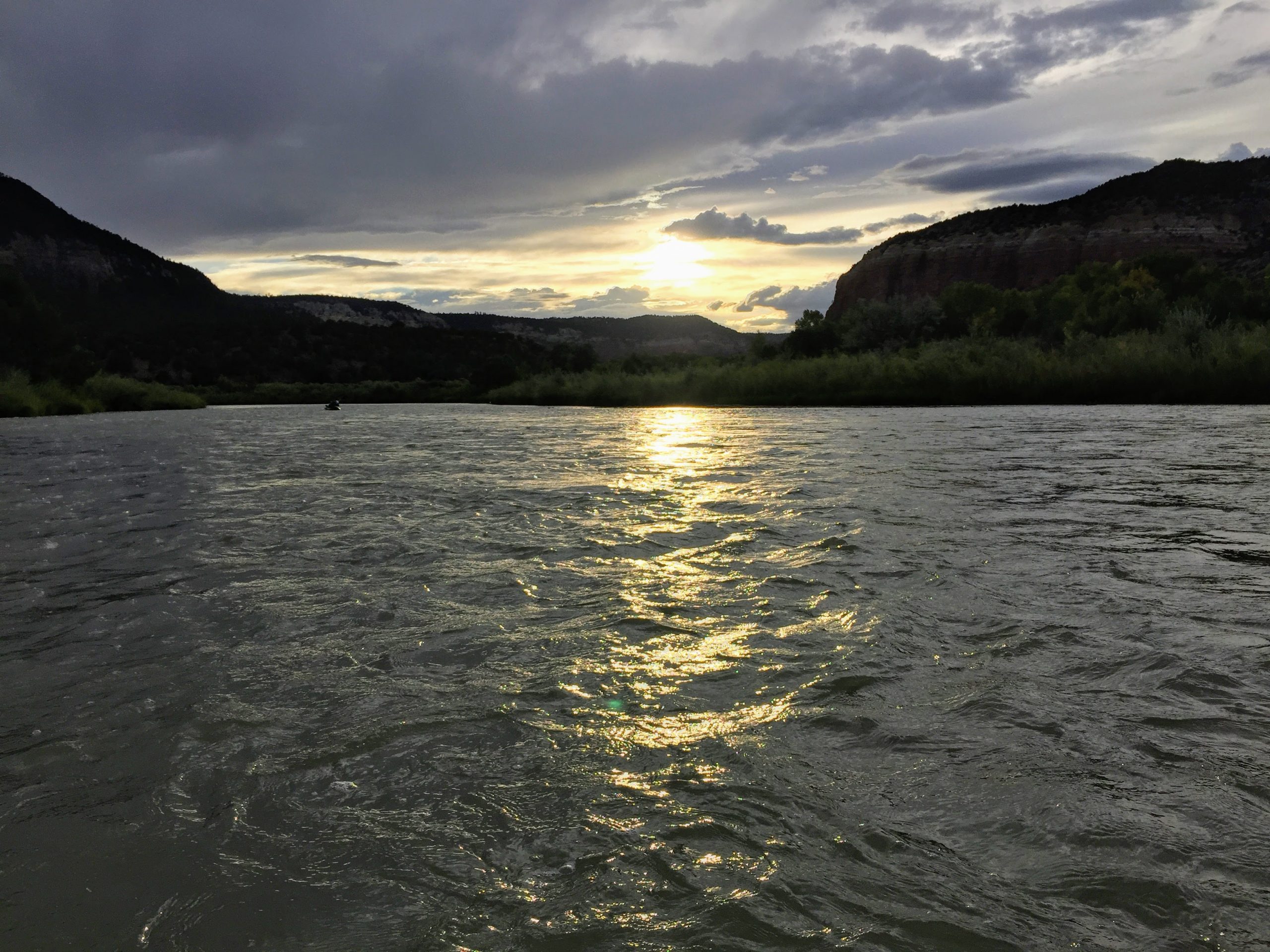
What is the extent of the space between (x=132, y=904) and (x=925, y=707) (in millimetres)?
3475

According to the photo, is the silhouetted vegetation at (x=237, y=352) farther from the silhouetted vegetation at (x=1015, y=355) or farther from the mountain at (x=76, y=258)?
the silhouetted vegetation at (x=1015, y=355)

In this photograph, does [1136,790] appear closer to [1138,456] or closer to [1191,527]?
[1191,527]

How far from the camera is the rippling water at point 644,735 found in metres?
Answer: 2.75

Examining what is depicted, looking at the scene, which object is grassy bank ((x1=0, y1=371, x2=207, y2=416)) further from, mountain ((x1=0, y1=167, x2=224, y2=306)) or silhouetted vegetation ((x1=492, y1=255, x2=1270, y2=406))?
mountain ((x1=0, y1=167, x2=224, y2=306))

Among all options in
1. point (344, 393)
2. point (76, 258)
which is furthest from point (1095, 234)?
point (76, 258)

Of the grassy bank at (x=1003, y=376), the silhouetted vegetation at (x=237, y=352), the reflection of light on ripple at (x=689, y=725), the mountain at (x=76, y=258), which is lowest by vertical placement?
the reflection of light on ripple at (x=689, y=725)

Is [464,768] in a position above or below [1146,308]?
below

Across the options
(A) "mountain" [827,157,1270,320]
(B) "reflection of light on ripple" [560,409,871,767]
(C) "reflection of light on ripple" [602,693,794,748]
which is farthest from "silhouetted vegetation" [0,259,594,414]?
(C) "reflection of light on ripple" [602,693,794,748]

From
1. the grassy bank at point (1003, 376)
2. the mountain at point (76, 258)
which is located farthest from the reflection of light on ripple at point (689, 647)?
the mountain at point (76, 258)

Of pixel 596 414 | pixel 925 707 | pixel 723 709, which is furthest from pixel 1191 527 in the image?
pixel 596 414

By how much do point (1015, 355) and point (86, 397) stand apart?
186 ft

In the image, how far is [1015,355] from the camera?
39.7m

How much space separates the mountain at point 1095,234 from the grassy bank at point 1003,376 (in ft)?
92.6

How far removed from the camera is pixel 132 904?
2.79m
